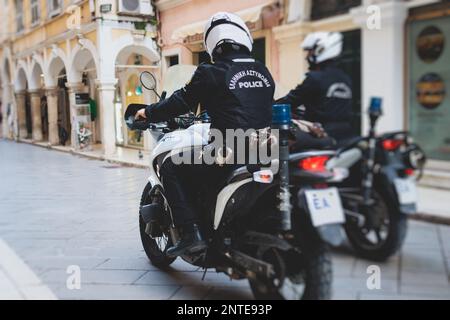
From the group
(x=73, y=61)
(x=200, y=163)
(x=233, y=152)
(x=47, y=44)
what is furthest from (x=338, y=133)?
(x=47, y=44)

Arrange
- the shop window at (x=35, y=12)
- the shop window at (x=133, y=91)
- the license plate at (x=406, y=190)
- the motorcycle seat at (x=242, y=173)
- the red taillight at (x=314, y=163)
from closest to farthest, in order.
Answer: the license plate at (x=406, y=190) < the red taillight at (x=314, y=163) < the motorcycle seat at (x=242, y=173) < the shop window at (x=133, y=91) < the shop window at (x=35, y=12)

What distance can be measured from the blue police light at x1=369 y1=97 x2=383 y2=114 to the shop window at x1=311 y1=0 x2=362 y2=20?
10.0 inches

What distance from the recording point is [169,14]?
2195 mm

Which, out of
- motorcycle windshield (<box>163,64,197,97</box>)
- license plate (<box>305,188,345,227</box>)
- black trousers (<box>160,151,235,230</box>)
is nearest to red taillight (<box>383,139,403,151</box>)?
license plate (<box>305,188,345,227</box>)

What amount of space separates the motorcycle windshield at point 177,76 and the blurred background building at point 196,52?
0.03m

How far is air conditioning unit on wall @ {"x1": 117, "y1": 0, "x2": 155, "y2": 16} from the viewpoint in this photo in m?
→ 2.14

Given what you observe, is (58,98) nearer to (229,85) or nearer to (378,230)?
(229,85)

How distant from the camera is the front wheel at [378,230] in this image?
4.26 feet

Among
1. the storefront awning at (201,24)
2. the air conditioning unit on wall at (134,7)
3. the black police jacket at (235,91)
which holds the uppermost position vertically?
the air conditioning unit on wall at (134,7)

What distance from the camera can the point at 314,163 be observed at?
149 centimetres

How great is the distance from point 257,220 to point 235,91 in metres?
0.45

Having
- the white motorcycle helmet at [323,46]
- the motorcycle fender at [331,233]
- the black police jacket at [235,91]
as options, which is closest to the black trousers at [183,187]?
the black police jacket at [235,91]

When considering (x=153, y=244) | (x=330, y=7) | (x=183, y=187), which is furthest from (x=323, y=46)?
(x=153, y=244)

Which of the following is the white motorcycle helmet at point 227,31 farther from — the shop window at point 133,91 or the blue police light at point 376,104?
the blue police light at point 376,104
